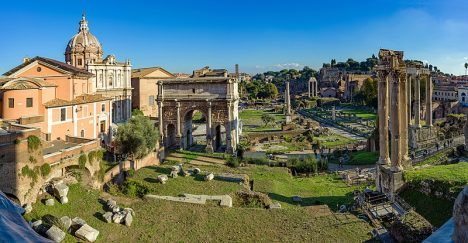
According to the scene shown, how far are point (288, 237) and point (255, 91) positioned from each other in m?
104

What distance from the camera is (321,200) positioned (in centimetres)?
1973

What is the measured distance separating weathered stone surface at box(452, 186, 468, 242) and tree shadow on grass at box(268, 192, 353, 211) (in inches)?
620

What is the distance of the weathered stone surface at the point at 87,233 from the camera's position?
12852mm

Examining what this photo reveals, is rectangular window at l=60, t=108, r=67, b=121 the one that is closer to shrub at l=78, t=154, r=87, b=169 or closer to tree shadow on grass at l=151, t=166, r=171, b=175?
tree shadow on grass at l=151, t=166, r=171, b=175

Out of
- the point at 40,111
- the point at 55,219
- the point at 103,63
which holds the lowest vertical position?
the point at 55,219

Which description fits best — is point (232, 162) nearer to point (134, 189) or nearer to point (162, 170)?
point (162, 170)

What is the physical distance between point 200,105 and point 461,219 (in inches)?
1206

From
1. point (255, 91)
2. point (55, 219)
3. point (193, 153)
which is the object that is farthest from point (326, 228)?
point (255, 91)

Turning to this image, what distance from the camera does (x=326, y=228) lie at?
14.7 m

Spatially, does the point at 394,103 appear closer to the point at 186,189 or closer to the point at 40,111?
the point at 186,189

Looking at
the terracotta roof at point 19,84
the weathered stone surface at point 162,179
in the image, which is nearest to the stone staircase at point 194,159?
the weathered stone surface at point 162,179

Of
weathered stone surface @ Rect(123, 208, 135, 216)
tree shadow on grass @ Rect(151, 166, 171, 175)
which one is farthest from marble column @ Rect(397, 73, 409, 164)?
weathered stone surface @ Rect(123, 208, 135, 216)

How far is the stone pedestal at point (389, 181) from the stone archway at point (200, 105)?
47.3 feet

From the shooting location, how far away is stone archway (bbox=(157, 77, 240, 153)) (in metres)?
32.6
